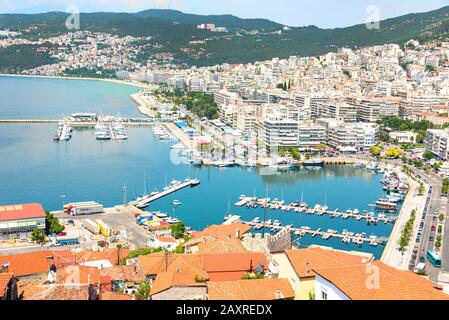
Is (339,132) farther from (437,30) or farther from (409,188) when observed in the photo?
(437,30)

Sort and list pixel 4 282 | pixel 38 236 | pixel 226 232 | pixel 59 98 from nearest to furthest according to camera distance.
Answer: pixel 4 282
pixel 226 232
pixel 38 236
pixel 59 98

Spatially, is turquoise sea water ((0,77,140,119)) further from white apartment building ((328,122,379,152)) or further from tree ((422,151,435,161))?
tree ((422,151,435,161))

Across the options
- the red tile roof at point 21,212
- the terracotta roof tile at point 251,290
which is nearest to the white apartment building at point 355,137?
the red tile roof at point 21,212

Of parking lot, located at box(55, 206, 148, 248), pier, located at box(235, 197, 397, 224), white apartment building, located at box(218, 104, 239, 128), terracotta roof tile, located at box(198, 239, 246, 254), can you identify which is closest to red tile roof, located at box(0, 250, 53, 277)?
terracotta roof tile, located at box(198, 239, 246, 254)

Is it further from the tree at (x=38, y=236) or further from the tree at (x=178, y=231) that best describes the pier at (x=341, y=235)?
the tree at (x=38, y=236)

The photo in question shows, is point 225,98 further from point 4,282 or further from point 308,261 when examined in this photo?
point 4,282

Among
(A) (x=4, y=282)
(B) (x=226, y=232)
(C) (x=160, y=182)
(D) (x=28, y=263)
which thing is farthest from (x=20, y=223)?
(A) (x=4, y=282)
